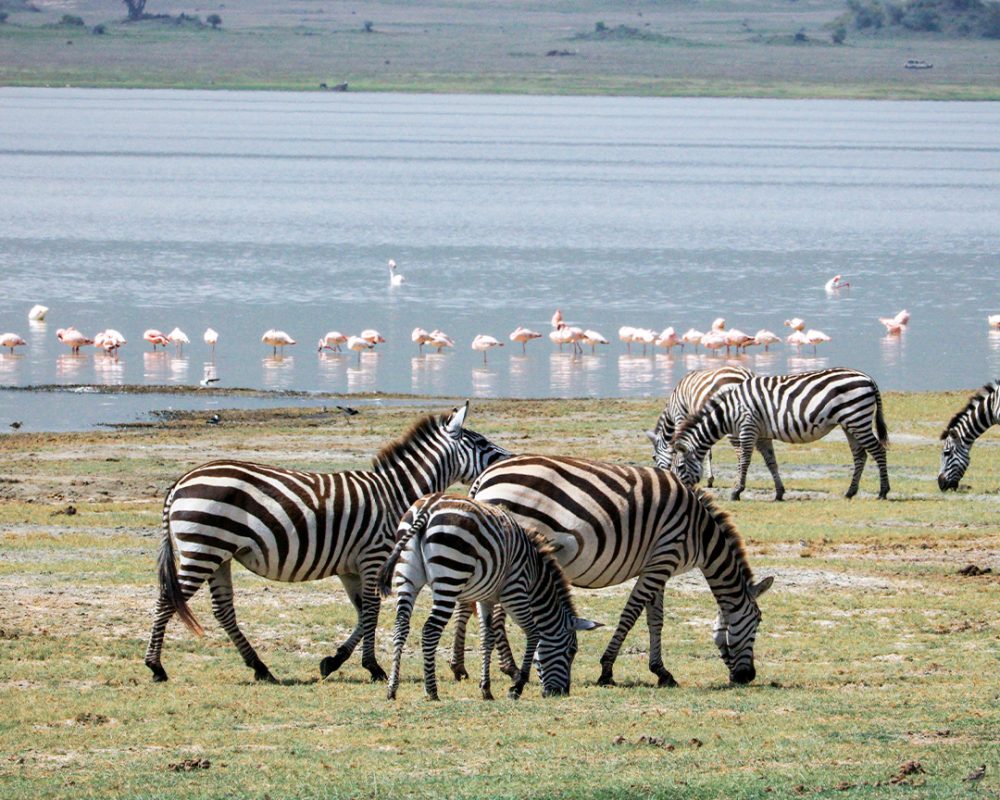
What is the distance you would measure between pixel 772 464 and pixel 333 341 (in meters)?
18.9

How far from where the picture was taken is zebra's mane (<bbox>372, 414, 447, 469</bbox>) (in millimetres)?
12172

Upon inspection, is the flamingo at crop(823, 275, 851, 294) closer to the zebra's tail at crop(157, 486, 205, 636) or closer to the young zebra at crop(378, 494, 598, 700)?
the young zebra at crop(378, 494, 598, 700)

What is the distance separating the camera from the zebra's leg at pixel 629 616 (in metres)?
11.4

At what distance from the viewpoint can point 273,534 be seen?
11.3 metres

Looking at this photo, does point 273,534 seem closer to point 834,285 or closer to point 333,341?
point 333,341

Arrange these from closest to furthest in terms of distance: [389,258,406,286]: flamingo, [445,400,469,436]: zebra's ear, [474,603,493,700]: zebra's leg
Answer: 1. [474,603,493,700]: zebra's leg
2. [445,400,469,436]: zebra's ear
3. [389,258,406,286]: flamingo

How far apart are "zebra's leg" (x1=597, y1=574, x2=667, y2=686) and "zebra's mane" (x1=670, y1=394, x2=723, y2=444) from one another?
8.03 m

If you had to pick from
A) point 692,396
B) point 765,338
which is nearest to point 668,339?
point 765,338

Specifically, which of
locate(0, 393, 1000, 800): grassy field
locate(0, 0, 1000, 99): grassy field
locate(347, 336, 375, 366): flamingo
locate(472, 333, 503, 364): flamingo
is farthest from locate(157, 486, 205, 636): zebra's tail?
locate(0, 0, 1000, 99): grassy field

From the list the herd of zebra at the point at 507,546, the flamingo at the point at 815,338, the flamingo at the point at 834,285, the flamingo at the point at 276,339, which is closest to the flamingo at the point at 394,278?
the flamingo at the point at 834,285

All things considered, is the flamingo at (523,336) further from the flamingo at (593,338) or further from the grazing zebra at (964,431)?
the grazing zebra at (964,431)

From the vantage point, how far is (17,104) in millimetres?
177875

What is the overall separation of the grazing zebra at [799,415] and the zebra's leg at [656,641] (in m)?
8.39

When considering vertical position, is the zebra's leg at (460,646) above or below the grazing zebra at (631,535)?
below
